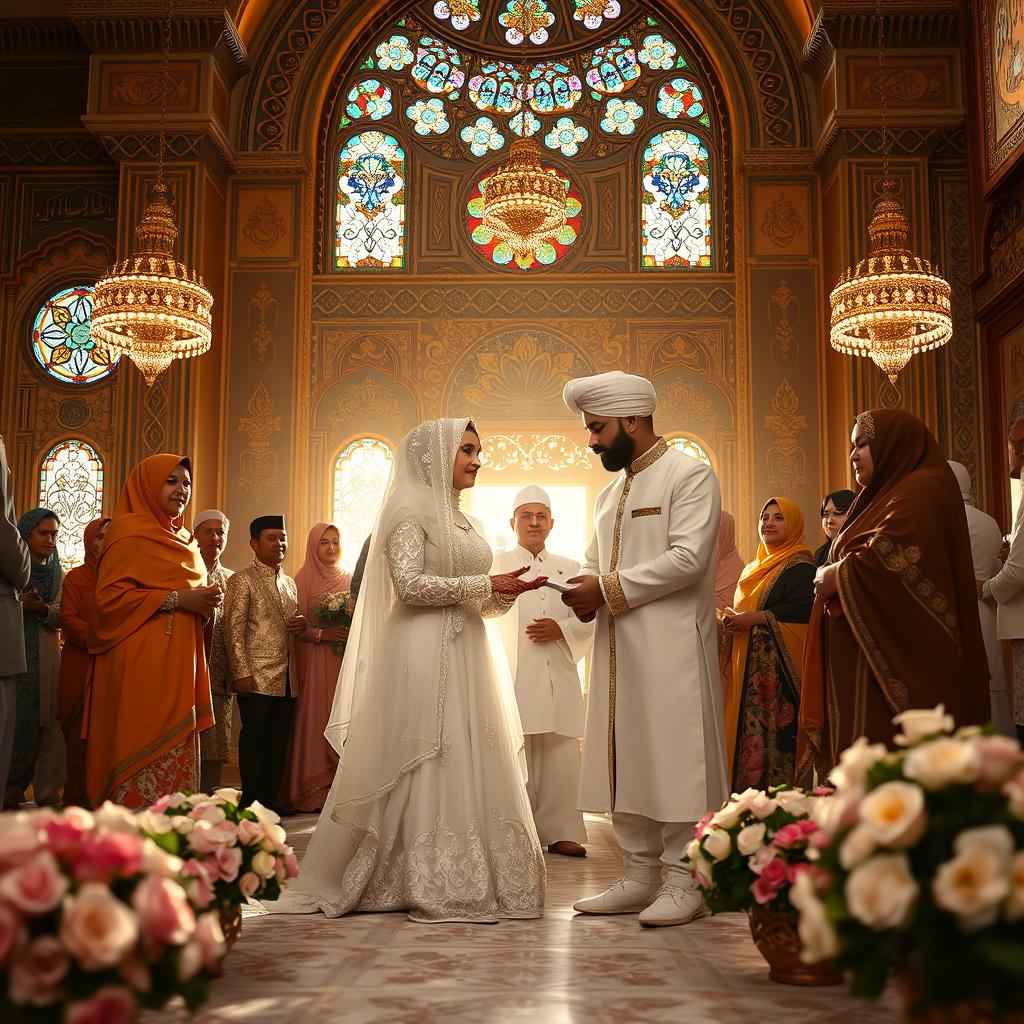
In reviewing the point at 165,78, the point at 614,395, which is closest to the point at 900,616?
the point at 614,395

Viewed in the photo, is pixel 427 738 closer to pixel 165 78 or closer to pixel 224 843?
pixel 224 843

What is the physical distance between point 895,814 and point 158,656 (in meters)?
3.48

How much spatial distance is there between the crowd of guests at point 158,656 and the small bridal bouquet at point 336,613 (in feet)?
0.08

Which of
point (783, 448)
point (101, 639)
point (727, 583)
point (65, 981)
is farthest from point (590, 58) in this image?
point (65, 981)

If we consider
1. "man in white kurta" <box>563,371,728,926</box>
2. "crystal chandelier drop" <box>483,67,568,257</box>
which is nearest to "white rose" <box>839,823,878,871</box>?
"man in white kurta" <box>563,371,728,926</box>

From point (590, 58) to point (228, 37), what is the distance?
3075 mm

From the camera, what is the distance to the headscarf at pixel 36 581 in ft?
20.2

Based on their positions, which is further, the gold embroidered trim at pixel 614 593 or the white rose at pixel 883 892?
the gold embroidered trim at pixel 614 593

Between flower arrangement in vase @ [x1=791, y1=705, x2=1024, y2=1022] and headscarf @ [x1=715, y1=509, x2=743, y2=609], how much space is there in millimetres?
4550

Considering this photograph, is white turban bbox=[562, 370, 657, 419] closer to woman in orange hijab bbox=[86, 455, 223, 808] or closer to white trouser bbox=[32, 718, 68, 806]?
woman in orange hijab bbox=[86, 455, 223, 808]

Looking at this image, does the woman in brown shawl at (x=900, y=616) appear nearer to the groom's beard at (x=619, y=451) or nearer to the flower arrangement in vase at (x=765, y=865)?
the flower arrangement in vase at (x=765, y=865)

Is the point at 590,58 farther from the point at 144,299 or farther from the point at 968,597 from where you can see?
the point at 968,597

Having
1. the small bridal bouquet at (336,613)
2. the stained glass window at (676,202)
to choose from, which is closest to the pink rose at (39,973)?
the small bridal bouquet at (336,613)

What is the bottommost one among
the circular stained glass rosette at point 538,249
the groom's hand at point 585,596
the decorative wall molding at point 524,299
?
the groom's hand at point 585,596
